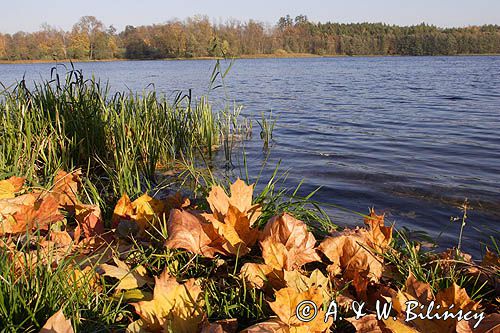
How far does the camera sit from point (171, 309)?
136 centimetres

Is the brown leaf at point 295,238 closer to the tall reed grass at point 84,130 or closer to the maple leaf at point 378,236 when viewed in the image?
the maple leaf at point 378,236

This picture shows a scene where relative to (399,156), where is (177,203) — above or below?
above

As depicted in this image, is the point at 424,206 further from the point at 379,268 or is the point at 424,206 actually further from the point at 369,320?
the point at 369,320

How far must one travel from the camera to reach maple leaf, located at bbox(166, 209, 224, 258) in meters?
1.68

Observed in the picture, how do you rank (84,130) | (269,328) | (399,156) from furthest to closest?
(399,156), (84,130), (269,328)

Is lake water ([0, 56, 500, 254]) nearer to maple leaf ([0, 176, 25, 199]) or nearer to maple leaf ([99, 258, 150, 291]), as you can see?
maple leaf ([99, 258, 150, 291])

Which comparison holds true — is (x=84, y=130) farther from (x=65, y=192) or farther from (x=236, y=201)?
(x=236, y=201)

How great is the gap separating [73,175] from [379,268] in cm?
209

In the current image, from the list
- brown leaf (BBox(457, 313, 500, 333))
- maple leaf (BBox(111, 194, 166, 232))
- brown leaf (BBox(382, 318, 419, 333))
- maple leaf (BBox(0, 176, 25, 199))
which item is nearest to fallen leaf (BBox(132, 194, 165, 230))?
maple leaf (BBox(111, 194, 166, 232))

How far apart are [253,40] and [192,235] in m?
91.1

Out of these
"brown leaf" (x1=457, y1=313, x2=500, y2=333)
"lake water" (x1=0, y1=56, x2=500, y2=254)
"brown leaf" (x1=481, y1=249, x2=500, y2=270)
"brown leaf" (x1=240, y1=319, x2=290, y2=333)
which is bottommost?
"lake water" (x1=0, y1=56, x2=500, y2=254)

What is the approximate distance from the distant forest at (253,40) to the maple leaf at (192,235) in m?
55.1

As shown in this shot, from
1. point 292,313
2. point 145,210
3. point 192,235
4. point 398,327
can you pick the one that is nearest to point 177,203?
point 145,210
